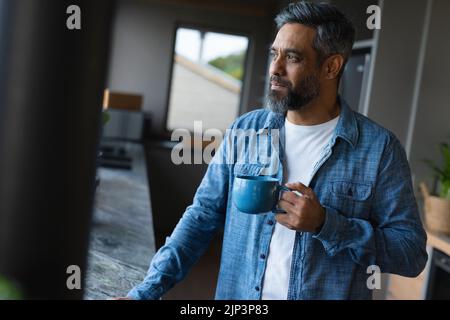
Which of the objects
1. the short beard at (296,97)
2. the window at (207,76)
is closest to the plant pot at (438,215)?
the short beard at (296,97)

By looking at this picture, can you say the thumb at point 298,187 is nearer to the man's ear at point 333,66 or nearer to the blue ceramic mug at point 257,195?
the blue ceramic mug at point 257,195

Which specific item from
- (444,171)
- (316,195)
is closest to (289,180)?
(316,195)

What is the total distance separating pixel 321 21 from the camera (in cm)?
84

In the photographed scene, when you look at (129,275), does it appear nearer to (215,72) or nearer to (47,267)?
(47,267)

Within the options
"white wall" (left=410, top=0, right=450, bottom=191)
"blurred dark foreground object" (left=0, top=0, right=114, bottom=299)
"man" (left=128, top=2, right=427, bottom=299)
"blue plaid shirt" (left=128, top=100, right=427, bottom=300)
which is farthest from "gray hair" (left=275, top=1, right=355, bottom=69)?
"white wall" (left=410, top=0, right=450, bottom=191)

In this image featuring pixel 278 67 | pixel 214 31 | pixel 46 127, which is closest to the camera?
pixel 46 127

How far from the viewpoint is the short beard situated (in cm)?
83

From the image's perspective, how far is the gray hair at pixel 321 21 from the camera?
2.77 feet

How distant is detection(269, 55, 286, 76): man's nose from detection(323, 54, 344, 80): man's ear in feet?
0.28

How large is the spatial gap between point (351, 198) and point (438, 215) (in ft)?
4.34

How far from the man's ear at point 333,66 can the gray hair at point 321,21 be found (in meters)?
0.01

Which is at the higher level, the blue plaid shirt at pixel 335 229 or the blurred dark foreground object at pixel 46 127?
the blurred dark foreground object at pixel 46 127

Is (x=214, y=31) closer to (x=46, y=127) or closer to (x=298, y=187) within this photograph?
(x=298, y=187)

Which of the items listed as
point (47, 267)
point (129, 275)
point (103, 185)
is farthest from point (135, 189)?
point (47, 267)
